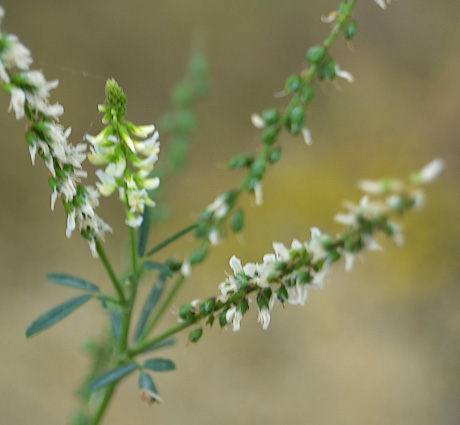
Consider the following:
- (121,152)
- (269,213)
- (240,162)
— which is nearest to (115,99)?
(121,152)

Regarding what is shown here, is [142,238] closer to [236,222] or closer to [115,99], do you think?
[236,222]

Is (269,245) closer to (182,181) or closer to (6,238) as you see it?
(182,181)

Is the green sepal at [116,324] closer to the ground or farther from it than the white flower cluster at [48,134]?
closer to the ground

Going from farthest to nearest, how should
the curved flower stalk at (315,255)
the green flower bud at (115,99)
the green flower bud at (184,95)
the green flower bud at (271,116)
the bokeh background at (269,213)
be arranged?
the bokeh background at (269,213), the green flower bud at (184,95), the green flower bud at (271,116), the green flower bud at (115,99), the curved flower stalk at (315,255)

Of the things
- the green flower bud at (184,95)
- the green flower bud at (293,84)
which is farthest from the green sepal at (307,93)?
the green flower bud at (184,95)

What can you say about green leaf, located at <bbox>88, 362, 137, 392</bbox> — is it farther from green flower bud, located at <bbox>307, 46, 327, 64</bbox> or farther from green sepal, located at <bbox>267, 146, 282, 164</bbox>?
green flower bud, located at <bbox>307, 46, 327, 64</bbox>

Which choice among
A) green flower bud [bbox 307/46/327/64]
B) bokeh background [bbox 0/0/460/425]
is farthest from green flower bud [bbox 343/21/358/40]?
bokeh background [bbox 0/0/460/425]

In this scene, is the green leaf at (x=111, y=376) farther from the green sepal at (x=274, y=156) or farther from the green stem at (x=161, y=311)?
the green sepal at (x=274, y=156)
